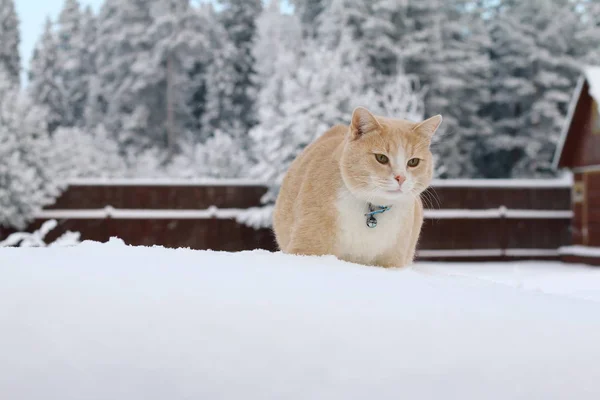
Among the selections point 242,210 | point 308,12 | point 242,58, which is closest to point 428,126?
point 242,210

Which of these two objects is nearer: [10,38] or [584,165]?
[584,165]

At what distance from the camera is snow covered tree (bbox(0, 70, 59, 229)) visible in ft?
33.5

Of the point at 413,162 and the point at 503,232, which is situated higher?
the point at 413,162

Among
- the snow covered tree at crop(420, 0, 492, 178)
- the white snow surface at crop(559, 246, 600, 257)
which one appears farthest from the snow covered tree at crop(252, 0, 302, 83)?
the white snow surface at crop(559, 246, 600, 257)

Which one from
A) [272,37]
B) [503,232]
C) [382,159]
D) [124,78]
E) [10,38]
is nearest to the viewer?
[382,159]

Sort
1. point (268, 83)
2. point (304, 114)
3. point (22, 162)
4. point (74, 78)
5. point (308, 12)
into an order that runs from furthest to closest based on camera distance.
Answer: point (74, 78), point (308, 12), point (268, 83), point (304, 114), point (22, 162)

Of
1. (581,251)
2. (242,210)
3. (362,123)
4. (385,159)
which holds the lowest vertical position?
(581,251)

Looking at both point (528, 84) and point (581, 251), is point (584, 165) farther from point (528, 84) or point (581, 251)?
point (528, 84)

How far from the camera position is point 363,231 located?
228 cm

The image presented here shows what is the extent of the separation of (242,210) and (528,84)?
1332 cm

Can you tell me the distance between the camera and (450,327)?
1.22m

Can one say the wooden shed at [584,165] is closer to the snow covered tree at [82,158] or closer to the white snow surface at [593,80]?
the white snow surface at [593,80]

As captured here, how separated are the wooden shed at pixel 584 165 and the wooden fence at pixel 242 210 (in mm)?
391

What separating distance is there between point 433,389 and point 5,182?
10.4 meters
